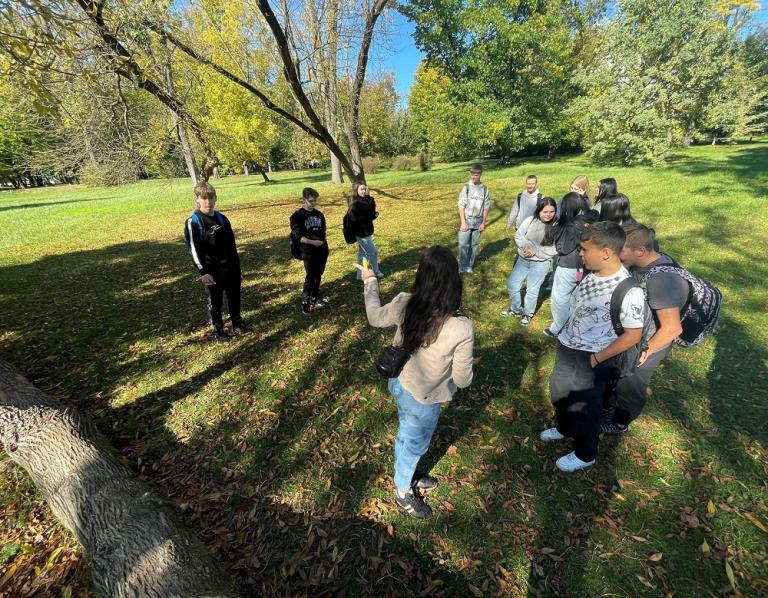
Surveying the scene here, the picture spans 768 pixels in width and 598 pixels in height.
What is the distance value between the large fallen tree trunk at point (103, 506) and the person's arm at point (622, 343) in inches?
119

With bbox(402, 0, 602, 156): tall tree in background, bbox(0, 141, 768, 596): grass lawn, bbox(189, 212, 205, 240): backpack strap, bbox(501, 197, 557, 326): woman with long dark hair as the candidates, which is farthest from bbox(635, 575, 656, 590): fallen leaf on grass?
bbox(402, 0, 602, 156): tall tree in background

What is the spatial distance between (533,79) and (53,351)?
32.9 m

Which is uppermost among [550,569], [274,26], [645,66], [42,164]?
[645,66]

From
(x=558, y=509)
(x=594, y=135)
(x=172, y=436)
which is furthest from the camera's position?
(x=594, y=135)

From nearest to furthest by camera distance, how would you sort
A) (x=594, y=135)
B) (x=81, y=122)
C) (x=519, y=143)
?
(x=81, y=122) → (x=594, y=135) → (x=519, y=143)

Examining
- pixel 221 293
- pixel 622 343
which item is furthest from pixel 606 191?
pixel 221 293

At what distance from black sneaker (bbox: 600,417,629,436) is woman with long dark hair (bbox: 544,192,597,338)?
4.84ft

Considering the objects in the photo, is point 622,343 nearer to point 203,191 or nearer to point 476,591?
point 476,591

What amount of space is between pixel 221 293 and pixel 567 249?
4988 millimetres

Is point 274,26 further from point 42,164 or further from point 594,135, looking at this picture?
point 594,135

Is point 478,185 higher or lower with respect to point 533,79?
lower

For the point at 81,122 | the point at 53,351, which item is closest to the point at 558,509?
the point at 53,351

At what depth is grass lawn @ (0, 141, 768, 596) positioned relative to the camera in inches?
101

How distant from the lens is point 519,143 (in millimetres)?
28766
